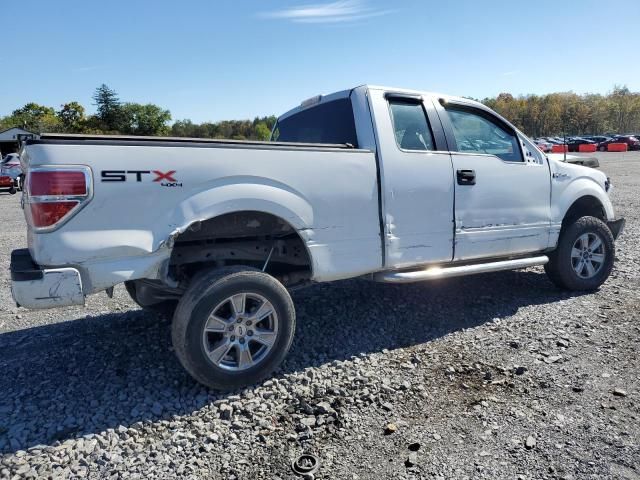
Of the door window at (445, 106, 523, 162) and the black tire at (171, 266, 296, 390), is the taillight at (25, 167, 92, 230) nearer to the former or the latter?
the black tire at (171, 266, 296, 390)

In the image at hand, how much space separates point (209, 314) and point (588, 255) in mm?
4381

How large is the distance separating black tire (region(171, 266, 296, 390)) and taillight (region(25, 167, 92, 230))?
3.00 feet

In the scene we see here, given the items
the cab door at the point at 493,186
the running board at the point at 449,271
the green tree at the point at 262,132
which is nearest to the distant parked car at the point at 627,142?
the green tree at the point at 262,132

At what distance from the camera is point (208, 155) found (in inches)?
123

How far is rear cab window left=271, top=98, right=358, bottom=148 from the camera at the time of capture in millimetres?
4125

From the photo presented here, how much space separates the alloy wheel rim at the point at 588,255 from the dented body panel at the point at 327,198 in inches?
18.6

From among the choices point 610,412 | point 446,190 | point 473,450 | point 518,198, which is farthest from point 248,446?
point 518,198

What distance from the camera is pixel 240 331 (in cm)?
329

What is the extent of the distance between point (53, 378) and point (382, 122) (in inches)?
129

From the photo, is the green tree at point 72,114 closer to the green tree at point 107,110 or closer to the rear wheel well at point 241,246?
the green tree at point 107,110

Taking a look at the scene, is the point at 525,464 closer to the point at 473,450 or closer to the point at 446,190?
the point at 473,450

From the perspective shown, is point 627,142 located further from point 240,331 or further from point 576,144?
point 240,331

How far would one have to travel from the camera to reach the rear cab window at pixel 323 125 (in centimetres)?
412

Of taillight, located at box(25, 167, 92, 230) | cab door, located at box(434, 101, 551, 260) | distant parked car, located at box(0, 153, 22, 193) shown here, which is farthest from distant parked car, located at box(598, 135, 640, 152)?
taillight, located at box(25, 167, 92, 230)
